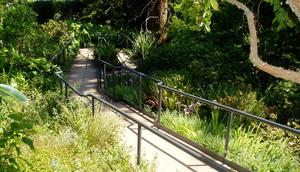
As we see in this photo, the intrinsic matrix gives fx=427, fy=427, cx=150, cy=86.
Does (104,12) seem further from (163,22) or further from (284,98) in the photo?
(284,98)

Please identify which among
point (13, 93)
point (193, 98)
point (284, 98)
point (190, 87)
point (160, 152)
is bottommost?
point (160, 152)

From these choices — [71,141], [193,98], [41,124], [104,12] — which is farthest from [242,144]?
[104,12]

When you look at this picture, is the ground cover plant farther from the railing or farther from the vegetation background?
the railing

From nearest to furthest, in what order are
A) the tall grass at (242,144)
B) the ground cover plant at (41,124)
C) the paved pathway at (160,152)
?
1. the ground cover plant at (41,124)
2. the tall grass at (242,144)
3. the paved pathway at (160,152)

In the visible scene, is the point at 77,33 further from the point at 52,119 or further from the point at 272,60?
the point at 52,119

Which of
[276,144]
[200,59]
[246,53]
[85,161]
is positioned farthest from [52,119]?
[246,53]

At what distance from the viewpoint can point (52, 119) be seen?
7156mm

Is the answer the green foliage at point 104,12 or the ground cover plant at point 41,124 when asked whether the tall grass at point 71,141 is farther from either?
the green foliage at point 104,12

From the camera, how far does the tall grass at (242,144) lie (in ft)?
19.2

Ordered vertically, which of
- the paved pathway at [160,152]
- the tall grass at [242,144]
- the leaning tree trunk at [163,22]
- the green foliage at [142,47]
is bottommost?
the paved pathway at [160,152]

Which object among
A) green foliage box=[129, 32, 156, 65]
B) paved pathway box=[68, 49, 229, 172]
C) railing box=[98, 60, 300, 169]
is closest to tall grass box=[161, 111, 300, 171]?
railing box=[98, 60, 300, 169]

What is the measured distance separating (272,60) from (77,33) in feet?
35.0

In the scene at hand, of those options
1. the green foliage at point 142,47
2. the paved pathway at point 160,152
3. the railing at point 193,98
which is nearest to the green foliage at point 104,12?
the green foliage at point 142,47

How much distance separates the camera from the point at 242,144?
6.48 meters
